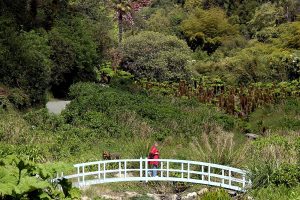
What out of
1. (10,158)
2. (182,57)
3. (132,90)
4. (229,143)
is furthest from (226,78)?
(10,158)

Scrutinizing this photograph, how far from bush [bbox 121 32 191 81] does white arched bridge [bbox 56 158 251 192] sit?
22338 mm

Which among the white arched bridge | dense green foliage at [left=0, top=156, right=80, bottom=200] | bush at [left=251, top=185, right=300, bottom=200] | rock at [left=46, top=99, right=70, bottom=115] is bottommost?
rock at [left=46, top=99, right=70, bottom=115]

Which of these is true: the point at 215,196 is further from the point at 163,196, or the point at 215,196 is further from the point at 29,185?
the point at 29,185

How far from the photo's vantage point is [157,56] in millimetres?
38531

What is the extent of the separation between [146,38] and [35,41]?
11.7 m

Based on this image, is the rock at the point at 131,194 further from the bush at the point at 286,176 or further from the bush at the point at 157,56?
the bush at the point at 157,56

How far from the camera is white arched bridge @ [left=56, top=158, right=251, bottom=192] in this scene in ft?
47.3

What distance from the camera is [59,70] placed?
3262 centimetres

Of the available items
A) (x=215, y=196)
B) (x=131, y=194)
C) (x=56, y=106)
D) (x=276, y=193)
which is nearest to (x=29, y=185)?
(x=215, y=196)

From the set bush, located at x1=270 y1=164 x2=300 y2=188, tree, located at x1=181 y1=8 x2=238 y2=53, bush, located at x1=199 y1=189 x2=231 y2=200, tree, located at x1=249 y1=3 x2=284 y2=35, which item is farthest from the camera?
tree, located at x1=249 y1=3 x2=284 y2=35

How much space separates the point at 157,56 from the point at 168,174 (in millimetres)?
23600

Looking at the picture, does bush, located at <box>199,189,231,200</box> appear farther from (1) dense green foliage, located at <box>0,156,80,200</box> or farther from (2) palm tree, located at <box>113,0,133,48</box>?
(2) palm tree, located at <box>113,0,133,48</box>

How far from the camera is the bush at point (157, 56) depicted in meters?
38.5

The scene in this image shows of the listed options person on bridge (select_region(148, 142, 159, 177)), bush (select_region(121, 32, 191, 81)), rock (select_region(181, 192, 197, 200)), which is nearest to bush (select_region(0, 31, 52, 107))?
bush (select_region(121, 32, 191, 81))
